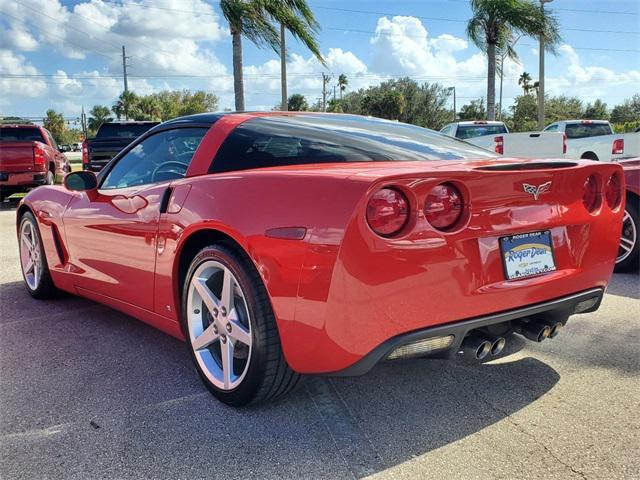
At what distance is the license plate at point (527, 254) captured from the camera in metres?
2.45

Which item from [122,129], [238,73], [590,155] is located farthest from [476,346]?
[238,73]

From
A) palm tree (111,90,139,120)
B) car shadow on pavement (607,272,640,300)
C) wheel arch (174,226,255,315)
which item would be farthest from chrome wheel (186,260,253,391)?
palm tree (111,90,139,120)

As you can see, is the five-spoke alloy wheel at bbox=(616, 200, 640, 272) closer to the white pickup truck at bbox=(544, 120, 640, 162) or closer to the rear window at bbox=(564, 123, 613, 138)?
the white pickup truck at bbox=(544, 120, 640, 162)

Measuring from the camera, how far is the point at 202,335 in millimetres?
2865

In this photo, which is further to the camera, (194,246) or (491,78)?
(491,78)

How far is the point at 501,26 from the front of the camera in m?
20.5

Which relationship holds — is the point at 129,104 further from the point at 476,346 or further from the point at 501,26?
the point at 476,346

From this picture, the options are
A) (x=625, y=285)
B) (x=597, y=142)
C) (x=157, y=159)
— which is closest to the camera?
(x=157, y=159)

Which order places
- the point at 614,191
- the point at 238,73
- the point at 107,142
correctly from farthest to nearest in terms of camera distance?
1. the point at 238,73
2. the point at 107,142
3. the point at 614,191

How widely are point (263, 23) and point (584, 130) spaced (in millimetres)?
8663

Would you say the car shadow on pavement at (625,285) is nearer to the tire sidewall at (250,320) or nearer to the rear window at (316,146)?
the rear window at (316,146)

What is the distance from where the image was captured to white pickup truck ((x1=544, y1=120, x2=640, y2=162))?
470 inches

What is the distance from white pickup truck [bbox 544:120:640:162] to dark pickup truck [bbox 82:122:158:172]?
389 inches

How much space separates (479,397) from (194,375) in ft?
4.77
